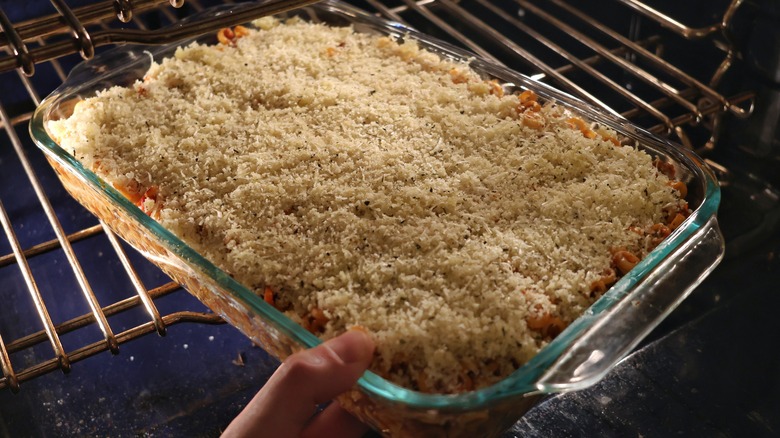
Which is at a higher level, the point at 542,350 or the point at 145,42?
the point at 145,42

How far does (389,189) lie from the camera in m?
0.86

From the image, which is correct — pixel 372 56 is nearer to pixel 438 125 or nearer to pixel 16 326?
pixel 438 125

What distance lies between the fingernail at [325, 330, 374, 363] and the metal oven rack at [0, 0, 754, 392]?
0.91 feet

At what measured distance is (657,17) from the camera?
3.82 ft

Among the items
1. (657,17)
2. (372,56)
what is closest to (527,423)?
(372,56)

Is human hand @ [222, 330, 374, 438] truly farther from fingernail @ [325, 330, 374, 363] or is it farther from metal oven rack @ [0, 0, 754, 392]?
metal oven rack @ [0, 0, 754, 392]

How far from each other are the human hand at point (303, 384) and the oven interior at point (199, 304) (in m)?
0.24

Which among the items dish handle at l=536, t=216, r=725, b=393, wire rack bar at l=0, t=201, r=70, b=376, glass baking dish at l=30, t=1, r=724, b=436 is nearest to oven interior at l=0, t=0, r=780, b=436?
wire rack bar at l=0, t=201, r=70, b=376

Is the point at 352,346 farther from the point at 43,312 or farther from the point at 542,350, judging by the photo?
the point at 43,312

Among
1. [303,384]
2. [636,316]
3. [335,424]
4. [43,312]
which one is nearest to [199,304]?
[43,312]

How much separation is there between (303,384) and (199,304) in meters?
0.47

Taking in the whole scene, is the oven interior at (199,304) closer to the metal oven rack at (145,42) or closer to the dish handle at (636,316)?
the metal oven rack at (145,42)

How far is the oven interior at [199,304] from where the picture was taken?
874mm

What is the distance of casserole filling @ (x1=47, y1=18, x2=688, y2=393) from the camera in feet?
2.35
